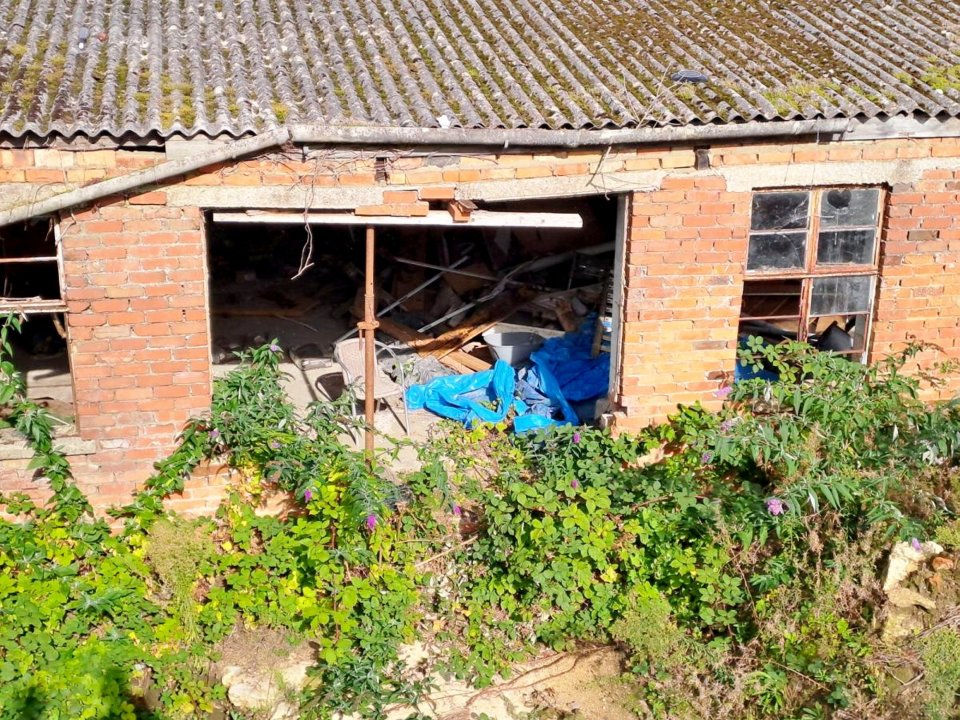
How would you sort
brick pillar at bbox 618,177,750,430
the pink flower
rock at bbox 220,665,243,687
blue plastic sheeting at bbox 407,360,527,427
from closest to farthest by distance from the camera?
the pink flower < rock at bbox 220,665,243,687 < brick pillar at bbox 618,177,750,430 < blue plastic sheeting at bbox 407,360,527,427

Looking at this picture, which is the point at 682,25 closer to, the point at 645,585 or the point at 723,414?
the point at 723,414

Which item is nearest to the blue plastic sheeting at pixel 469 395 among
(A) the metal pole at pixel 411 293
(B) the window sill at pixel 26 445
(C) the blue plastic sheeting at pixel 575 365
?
(C) the blue plastic sheeting at pixel 575 365

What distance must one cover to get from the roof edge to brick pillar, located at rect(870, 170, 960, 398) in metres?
0.99

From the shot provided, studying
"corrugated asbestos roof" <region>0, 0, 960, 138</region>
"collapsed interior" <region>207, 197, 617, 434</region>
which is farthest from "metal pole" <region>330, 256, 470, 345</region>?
"corrugated asbestos roof" <region>0, 0, 960, 138</region>

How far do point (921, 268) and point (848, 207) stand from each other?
84 centimetres

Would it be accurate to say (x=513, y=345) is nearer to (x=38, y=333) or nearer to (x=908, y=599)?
(x=908, y=599)

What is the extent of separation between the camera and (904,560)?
638 centimetres

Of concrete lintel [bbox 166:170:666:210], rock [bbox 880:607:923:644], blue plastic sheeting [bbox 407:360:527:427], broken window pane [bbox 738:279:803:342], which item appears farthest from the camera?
blue plastic sheeting [bbox 407:360:527:427]

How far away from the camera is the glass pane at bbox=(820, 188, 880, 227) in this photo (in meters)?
7.85

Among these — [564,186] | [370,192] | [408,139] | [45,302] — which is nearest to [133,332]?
Result: [45,302]

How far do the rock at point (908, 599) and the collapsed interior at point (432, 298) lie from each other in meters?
3.50

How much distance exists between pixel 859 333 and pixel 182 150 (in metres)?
5.66

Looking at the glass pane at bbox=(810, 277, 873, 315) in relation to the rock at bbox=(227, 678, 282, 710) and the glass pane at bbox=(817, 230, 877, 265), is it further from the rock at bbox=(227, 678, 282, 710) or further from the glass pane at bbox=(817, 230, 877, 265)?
the rock at bbox=(227, 678, 282, 710)

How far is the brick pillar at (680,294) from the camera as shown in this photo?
755cm
